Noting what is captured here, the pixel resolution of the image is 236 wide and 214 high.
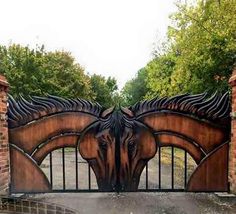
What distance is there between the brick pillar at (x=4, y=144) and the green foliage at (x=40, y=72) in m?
7.68

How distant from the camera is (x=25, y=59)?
14180 millimetres

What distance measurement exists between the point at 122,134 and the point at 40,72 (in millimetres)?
11093

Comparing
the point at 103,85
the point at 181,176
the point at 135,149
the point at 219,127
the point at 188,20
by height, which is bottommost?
the point at 181,176

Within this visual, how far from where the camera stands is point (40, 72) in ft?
46.7

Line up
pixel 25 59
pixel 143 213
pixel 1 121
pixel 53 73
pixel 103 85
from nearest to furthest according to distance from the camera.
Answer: pixel 143 213, pixel 1 121, pixel 25 59, pixel 53 73, pixel 103 85

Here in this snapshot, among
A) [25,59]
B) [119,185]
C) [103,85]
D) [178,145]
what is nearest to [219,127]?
[178,145]

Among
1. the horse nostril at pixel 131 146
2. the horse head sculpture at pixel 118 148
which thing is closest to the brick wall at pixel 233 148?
the horse head sculpture at pixel 118 148

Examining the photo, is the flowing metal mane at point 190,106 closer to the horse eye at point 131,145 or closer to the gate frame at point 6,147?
the gate frame at point 6,147

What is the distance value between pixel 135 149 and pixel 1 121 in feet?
6.86

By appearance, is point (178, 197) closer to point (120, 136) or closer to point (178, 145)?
point (178, 145)

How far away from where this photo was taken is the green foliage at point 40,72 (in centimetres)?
1345

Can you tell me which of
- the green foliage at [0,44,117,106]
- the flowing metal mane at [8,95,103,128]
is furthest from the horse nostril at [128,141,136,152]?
the green foliage at [0,44,117,106]

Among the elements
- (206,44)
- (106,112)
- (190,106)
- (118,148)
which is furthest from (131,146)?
(206,44)

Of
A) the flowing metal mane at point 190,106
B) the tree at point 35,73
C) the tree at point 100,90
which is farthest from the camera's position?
the tree at point 100,90
